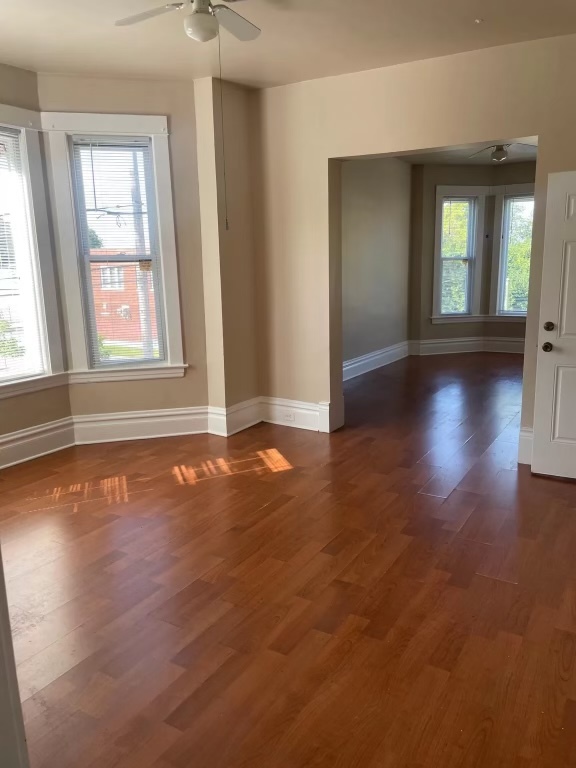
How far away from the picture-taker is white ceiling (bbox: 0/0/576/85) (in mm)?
3252

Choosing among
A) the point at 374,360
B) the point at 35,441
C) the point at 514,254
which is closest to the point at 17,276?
the point at 35,441

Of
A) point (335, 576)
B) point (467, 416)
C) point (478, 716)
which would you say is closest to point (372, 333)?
point (467, 416)

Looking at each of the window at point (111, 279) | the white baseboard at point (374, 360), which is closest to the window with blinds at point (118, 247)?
the window at point (111, 279)

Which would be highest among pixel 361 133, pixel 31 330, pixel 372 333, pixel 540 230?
pixel 361 133

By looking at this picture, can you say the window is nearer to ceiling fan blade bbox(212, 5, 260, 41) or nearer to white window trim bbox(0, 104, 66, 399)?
white window trim bbox(0, 104, 66, 399)

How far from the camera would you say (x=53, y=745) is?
187 cm

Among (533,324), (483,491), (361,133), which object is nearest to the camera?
(483,491)

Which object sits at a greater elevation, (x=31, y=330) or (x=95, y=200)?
(x=95, y=200)

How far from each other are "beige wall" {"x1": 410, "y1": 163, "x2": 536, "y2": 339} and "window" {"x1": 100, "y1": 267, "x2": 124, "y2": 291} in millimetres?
5026

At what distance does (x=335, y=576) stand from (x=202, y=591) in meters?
0.63

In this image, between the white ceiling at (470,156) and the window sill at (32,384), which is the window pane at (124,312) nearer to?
the window sill at (32,384)

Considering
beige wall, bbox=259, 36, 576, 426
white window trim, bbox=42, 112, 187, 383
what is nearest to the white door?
beige wall, bbox=259, 36, 576, 426

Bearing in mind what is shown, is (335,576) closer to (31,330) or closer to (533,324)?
(533,324)

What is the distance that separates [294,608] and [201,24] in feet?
9.01
